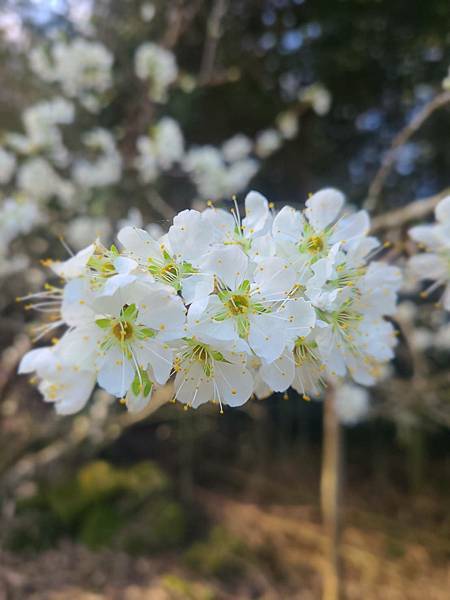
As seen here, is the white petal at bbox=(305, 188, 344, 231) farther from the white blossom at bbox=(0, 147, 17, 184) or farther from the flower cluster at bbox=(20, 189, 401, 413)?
the white blossom at bbox=(0, 147, 17, 184)

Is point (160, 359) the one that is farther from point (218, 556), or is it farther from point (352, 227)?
point (218, 556)

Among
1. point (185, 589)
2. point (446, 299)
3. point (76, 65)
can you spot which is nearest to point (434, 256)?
point (446, 299)

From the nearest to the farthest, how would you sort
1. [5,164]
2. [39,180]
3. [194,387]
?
[194,387] → [5,164] → [39,180]

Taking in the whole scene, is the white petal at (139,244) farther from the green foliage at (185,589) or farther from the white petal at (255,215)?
the green foliage at (185,589)

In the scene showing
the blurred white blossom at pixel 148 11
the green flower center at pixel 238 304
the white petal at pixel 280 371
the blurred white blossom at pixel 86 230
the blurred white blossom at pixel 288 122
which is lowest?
the white petal at pixel 280 371

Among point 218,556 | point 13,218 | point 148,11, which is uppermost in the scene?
point 148,11

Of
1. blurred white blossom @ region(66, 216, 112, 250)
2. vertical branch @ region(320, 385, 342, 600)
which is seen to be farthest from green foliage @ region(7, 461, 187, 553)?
blurred white blossom @ region(66, 216, 112, 250)

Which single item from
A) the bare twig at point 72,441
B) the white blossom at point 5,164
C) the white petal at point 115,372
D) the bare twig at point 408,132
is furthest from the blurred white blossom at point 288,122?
the white petal at point 115,372
